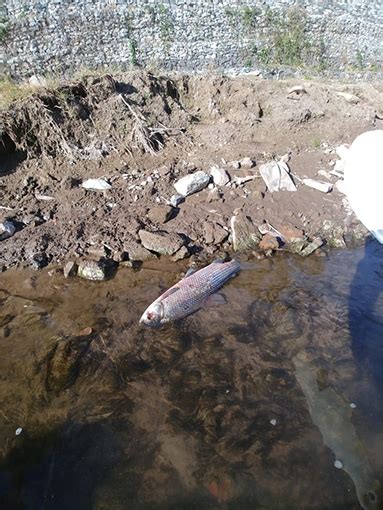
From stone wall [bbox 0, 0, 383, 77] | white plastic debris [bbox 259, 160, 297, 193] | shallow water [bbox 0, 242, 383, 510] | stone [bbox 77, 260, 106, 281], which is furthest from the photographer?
stone wall [bbox 0, 0, 383, 77]

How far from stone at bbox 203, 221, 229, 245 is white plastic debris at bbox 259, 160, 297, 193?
147 cm

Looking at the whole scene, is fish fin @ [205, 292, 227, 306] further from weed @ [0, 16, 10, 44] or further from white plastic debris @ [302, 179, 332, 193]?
weed @ [0, 16, 10, 44]

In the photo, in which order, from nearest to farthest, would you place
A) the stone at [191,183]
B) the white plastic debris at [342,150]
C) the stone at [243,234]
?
1. the stone at [243,234]
2. the stone at [191,183]
3. the white plastic debris at [342,150]

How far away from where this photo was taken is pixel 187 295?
A: 507cm

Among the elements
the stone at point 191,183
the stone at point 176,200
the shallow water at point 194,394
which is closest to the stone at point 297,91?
the stone at point 191,183

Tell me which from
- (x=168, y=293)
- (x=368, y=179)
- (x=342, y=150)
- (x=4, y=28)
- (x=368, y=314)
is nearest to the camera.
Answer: (x=368, y=179)

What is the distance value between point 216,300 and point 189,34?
9247mm

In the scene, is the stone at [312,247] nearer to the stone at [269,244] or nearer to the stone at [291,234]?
the stone at [291,234]

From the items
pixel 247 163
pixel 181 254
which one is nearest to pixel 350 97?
pixel 247 163

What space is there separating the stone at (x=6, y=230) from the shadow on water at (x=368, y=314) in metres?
5.47

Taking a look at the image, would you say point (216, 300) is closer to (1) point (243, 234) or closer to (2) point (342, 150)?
(1) point (243, 234)

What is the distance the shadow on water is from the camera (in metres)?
4.54

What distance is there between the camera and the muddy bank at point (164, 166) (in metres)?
6.48

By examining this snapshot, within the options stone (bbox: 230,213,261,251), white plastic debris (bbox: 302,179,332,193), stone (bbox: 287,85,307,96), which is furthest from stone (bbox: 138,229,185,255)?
stone (bbox: 287,85,307,96)
